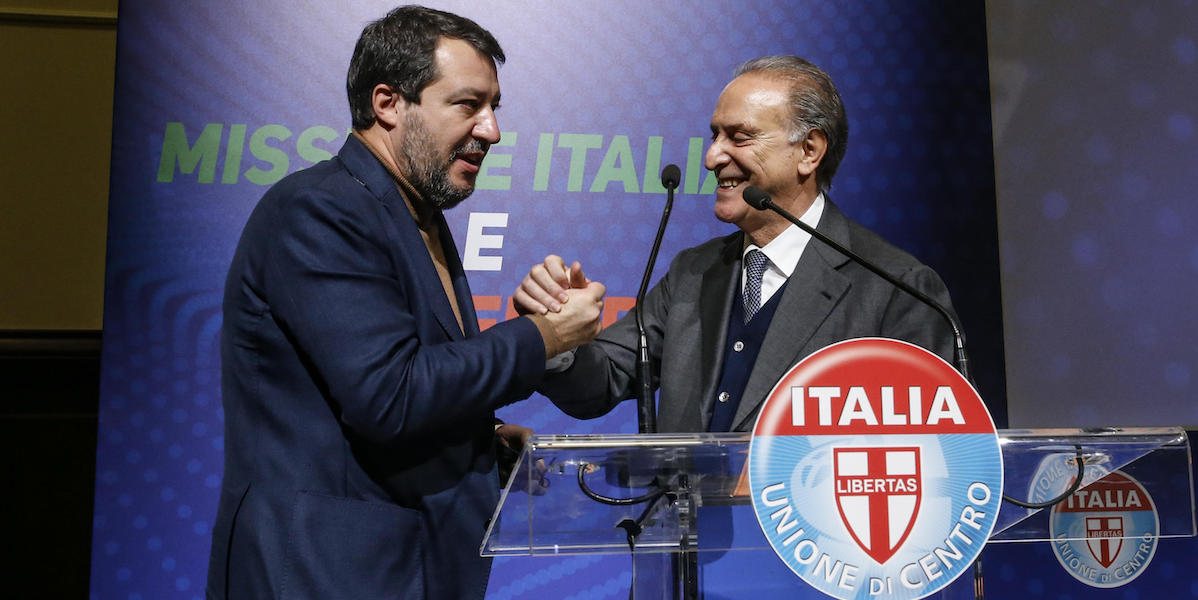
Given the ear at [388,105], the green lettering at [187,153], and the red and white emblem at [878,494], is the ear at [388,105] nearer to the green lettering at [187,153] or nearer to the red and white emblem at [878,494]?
the red and white emblem at [878,494]

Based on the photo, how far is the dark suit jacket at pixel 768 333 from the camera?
1907mm

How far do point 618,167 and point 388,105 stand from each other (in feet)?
4.64

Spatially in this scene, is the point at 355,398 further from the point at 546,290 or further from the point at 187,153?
the point at 187,153

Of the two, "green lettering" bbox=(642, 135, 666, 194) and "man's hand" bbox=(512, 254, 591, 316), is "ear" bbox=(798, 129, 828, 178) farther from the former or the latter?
"green lettering" bbox=(642, 135, 666, 194)

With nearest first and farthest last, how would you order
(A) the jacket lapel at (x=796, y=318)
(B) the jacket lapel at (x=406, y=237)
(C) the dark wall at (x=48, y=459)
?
(B) the jacket lapel at (x=406, y=237), (A) the jacket lapel at (x=796, y=318), (C) the dark wall at (x=48, y=459)

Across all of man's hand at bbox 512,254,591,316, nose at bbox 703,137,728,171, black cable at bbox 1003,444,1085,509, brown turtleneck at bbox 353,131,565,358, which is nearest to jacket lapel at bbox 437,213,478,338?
brown turtleneck at bbox 353,131,565,358

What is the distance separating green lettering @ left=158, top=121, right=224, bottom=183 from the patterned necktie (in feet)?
5.53

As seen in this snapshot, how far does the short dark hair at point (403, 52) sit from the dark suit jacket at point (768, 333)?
1.94ft

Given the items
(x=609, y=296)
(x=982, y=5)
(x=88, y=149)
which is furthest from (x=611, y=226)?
(x=88, y=149)

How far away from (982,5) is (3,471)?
3.87 metres

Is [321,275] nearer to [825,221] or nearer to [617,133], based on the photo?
[825,221]

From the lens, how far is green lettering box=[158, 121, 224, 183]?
9.86ft

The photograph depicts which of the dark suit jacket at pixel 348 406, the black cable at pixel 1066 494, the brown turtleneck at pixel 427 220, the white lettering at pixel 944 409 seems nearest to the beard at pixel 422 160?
the brown turtleneck at pixel 427 220

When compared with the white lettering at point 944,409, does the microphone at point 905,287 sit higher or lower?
higher
